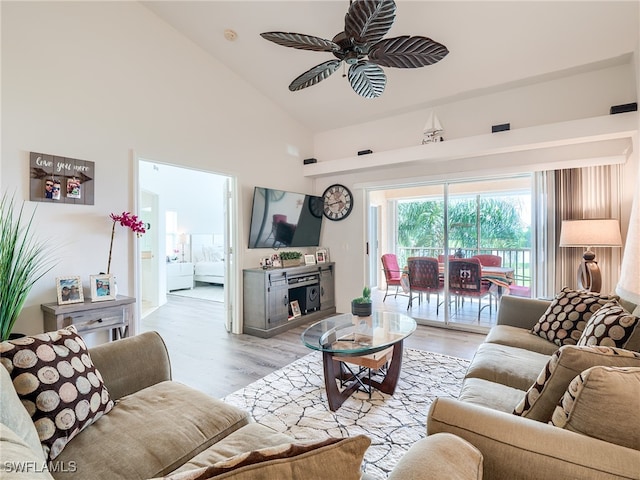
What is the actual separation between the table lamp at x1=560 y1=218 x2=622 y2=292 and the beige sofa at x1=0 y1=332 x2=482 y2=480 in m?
3.21

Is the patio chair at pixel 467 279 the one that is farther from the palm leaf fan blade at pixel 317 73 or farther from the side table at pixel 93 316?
the side table at pixel 93 316

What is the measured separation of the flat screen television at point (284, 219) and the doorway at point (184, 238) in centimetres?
35

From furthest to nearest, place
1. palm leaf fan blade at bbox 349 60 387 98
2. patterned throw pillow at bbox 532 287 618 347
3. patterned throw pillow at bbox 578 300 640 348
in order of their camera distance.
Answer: palm leaf fan blade at bbox 349 60 387 98 → patterned throw pillow at bbox 532 287 618 347 → patterned throw pillow at bbox 578 300 640 348

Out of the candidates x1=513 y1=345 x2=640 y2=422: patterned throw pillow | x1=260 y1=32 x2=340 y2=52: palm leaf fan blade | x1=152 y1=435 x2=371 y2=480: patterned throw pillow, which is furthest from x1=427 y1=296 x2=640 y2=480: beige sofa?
x1=260 y1=32 x2=340 y2=52: palm leaf fan blade

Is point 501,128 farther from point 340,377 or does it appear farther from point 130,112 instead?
point 130,112

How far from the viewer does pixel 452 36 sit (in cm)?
299

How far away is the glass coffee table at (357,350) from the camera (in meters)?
2.25

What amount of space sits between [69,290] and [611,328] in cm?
378

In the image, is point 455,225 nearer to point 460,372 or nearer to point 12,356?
point 460,372

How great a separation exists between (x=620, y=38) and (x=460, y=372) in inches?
136

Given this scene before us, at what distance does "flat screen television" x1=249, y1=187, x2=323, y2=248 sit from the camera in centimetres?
425

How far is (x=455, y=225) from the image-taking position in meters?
4.47

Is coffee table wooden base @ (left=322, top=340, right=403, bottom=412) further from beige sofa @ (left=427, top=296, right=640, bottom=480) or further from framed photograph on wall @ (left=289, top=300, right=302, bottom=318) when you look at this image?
framed photograph on wall @ (left=289, top=300, right=302, bottom=318)

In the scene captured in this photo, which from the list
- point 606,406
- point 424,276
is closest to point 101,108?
point 606,406
